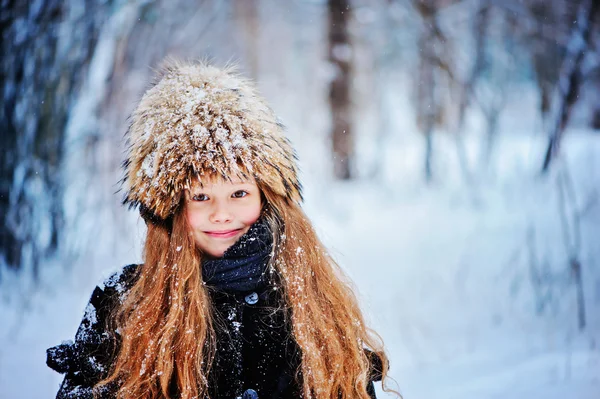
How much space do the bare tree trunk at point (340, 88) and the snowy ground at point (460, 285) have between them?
493 mm

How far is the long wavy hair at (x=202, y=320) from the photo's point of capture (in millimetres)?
1396

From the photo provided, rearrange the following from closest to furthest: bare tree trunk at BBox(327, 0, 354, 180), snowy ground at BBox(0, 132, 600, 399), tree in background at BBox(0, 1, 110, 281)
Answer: snowy ground at BBox(0, 132, 600, 399), tree in background at BBox(0, 1, 110, 281), bare tree trunk at BBox(327, 0, 354, 180)

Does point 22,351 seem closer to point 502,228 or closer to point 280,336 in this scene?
point 280,336

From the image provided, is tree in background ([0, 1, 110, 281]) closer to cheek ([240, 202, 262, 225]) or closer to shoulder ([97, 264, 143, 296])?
shoulder ([97, 264, 143, 296])

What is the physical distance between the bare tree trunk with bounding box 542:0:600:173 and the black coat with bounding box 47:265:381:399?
3135 mm

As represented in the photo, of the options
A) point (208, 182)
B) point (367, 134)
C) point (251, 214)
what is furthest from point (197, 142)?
point (367, 134)

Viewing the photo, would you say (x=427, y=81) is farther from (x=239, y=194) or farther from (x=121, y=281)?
(x=121, y=281)

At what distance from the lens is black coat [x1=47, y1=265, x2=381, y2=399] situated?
1.38 metres

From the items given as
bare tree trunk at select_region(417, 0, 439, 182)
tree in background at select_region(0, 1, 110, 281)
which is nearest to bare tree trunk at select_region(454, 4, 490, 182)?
bare tree trunk at select_region(417, 0, 439, 182)

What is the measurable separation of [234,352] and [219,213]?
375 mm

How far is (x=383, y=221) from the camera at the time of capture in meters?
4.28

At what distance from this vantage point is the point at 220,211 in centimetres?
142

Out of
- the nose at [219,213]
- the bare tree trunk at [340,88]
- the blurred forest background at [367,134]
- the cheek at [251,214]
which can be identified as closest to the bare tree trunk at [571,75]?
the blurred forest background at [367,134]

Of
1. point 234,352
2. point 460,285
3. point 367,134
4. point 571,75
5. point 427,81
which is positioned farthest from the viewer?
point 367,134
